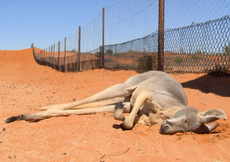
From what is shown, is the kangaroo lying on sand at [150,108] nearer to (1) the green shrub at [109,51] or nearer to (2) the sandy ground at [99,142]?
(2) the sandy ground at [99,142]

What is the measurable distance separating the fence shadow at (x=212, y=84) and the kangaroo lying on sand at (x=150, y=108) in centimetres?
203

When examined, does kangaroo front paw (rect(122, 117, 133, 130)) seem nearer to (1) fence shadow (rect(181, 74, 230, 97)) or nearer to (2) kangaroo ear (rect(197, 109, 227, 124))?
(2) kangaroo ear (rect(197, 109, 227, 124))

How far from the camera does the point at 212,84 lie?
21.6 feet

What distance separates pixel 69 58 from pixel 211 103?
14.1 metres

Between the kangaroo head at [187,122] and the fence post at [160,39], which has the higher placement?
the fence post at [160,39]

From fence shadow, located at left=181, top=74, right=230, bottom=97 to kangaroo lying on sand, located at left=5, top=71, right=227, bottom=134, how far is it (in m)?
2.03

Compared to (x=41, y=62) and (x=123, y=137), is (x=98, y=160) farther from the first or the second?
(x=41, y=62)

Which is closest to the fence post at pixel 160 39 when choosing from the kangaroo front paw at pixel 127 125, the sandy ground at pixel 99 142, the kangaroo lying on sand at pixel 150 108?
the kangaroo lying on sand at pixel 150 108

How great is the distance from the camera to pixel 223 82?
6363 millimetres

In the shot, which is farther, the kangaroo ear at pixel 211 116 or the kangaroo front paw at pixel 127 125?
the kangaroo front paw at pixel 127 125

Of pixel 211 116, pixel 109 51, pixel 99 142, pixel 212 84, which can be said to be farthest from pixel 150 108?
pixel 109 51

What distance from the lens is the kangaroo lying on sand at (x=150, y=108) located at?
3277 mm

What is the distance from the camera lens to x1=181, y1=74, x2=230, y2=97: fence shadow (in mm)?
6067

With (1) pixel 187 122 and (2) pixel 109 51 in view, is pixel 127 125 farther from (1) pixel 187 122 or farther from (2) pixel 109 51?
(2) pixel 109 51
